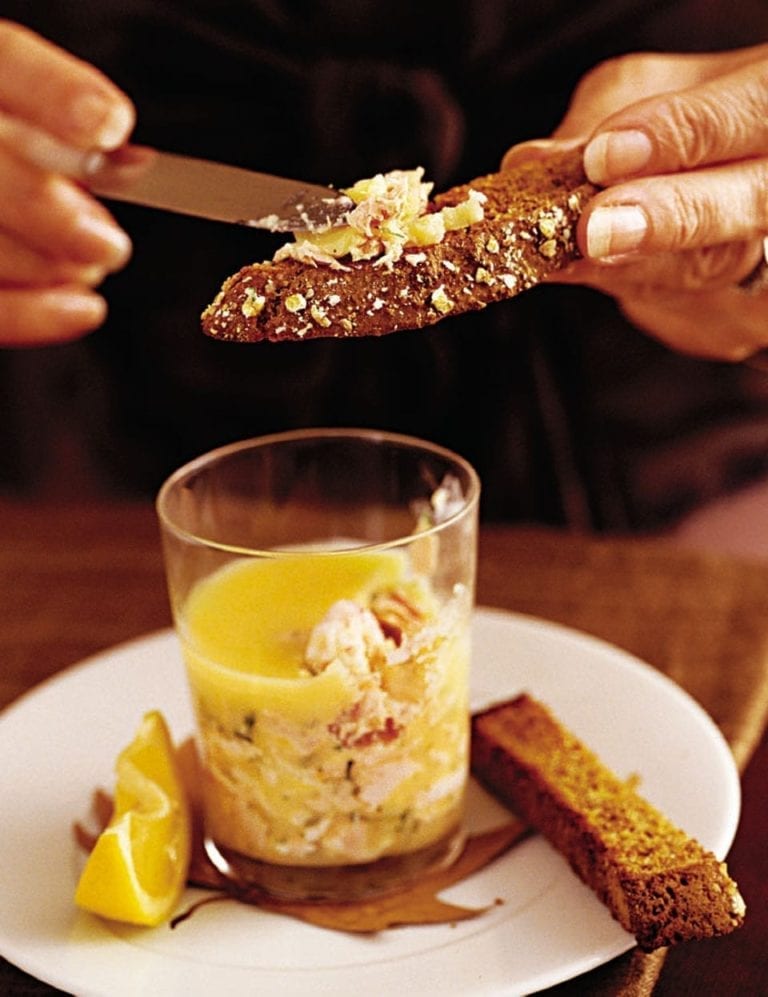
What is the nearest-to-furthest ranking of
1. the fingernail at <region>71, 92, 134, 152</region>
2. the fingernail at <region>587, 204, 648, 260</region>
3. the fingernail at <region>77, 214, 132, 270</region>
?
the fingernail at <region>587, 204, 648, 260</region> < the fingernail at <region>71, 92, 134, 152</region> < the fingernail at <region>77, 214, 132, 270</region>

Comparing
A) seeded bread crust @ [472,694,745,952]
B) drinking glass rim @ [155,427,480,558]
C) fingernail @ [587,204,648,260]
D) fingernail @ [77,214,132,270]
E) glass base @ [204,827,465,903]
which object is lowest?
glass base @ [204,827,465,903]

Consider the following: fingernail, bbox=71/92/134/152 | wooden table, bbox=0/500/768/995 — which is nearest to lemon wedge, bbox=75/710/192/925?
wooden table, bbox=0/500/768/995

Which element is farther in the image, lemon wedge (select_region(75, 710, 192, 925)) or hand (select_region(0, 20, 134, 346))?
hand (select_region(0, 20, 134, 346))

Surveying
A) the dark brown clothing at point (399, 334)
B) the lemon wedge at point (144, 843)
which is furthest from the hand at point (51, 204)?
the lemon wedge at point (144, 843)

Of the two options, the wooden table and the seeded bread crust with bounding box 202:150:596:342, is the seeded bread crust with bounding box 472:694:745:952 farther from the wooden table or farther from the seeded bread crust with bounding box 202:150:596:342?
the seeded bread crust with bounding box 202:150:596:342

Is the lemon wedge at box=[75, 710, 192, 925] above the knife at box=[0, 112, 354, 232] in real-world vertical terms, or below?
below

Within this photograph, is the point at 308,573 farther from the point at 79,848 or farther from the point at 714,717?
the point at 714,717

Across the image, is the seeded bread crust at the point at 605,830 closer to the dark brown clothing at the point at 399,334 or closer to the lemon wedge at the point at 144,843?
the lemon wedge at the point at 144,843

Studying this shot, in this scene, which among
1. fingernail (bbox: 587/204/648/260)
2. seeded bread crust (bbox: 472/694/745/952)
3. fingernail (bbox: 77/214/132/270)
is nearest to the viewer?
seeded bread crust (bbox: 472/694/745/952)

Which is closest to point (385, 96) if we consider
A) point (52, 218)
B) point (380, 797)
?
point (52, 218)
